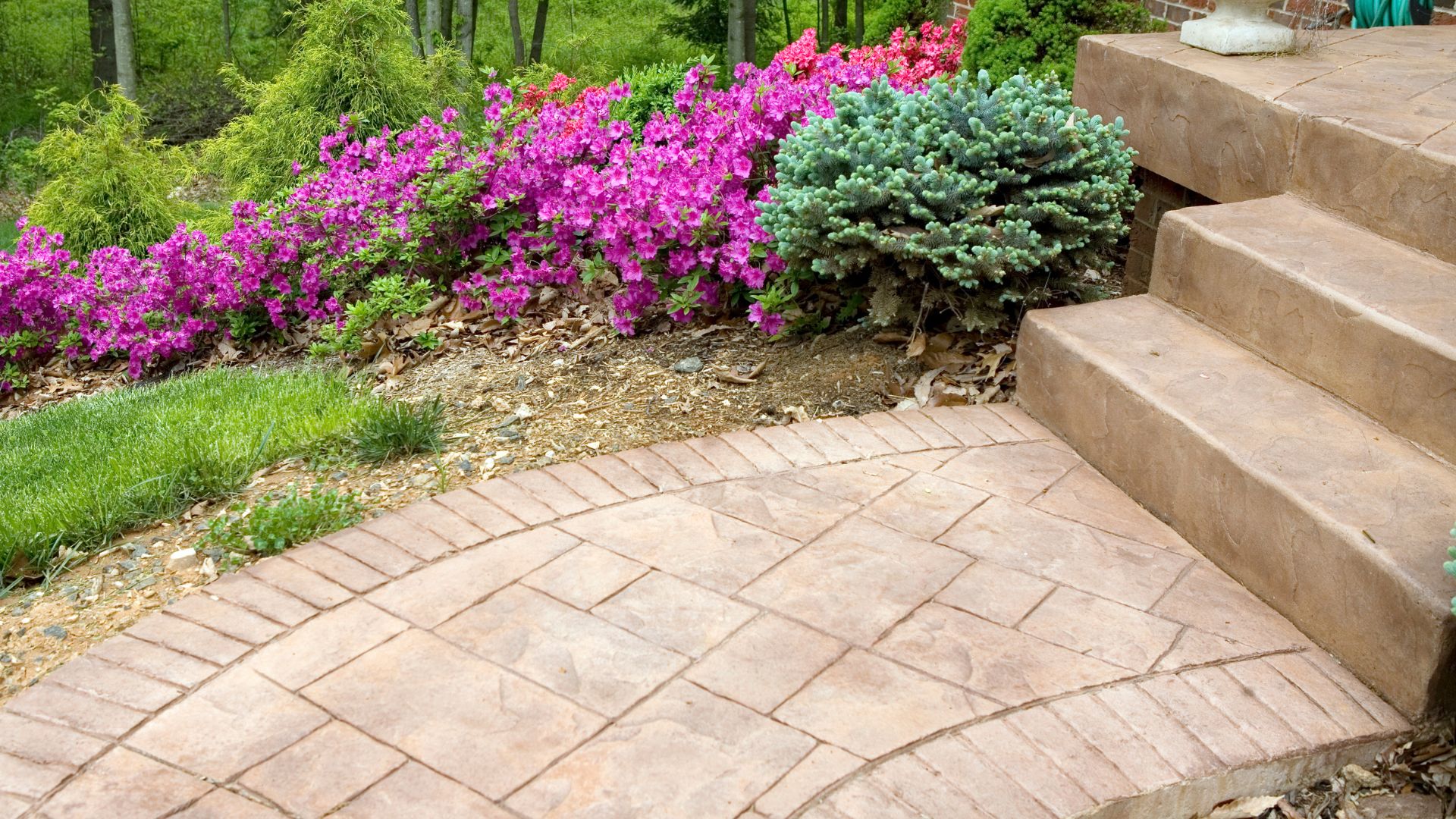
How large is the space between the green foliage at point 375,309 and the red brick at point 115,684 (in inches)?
88.8

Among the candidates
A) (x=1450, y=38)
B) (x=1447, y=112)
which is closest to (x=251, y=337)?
(x=1447, y=112)

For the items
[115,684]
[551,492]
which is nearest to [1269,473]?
[551,492]

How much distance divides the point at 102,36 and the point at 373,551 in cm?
1226

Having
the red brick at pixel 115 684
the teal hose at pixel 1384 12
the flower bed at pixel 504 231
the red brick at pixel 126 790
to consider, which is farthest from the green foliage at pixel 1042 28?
the red brick at pixel 126 790

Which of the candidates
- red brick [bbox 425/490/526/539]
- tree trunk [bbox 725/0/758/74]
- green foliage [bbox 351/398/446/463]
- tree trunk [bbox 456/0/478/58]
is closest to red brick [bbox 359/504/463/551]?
red brick [bbox 425/490/526/539]

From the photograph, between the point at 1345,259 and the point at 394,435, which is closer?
the point at 1345,259

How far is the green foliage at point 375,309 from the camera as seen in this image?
4465 mm

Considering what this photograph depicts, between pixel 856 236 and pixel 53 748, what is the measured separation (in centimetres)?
224

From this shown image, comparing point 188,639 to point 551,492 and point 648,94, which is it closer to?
point 551,492

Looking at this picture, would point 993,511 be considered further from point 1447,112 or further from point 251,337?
point 251,337

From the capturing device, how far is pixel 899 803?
196 cm

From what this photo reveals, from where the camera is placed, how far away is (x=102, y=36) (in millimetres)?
12688

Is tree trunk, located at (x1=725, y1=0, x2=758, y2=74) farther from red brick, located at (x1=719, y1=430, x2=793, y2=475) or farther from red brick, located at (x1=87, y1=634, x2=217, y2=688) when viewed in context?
red brick, located at (x1=87, y1=634, x2=217, y2=688)

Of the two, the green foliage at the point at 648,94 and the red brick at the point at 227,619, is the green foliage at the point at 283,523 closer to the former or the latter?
the red brick at the point at 227,619
